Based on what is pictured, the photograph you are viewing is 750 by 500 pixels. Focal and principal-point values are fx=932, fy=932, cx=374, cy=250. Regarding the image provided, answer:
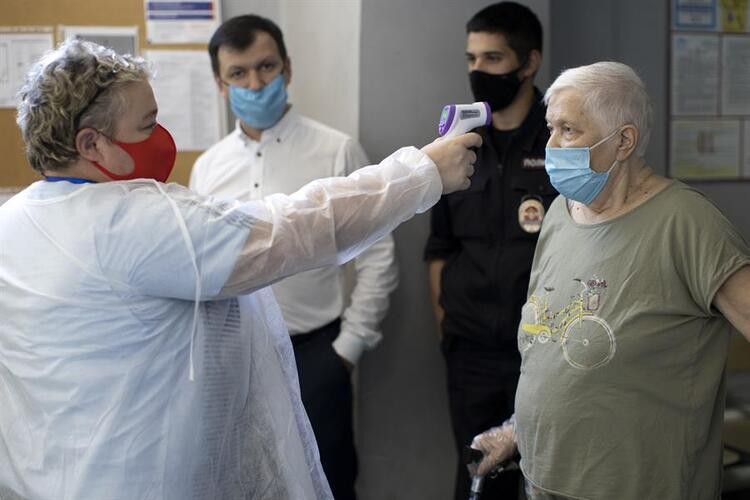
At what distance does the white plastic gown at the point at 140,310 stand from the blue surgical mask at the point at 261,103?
3.92ft

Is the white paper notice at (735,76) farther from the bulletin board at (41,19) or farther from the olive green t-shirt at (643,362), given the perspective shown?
the bulletin board at (41,19)

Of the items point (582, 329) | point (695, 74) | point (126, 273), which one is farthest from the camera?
point (695, 74)

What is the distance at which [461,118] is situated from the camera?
174 cm

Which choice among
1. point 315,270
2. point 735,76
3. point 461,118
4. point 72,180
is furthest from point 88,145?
point 735,76

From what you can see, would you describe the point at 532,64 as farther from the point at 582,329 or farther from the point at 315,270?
the point at 582,329

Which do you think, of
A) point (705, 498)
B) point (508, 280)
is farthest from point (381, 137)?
point (705, 498)

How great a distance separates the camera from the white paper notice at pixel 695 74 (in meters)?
3.45

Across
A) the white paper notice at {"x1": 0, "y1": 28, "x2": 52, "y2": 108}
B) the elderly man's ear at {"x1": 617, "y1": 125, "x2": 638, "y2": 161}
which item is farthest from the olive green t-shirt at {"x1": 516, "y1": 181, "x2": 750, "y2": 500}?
the white paper notice at {"x1": 0, "y1": 28, "x2": 52, "y2": 108}

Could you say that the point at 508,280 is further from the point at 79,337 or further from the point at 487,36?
the point at 79,337

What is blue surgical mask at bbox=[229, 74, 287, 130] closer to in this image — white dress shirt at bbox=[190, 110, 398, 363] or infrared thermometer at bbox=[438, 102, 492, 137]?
white dress shirt at bbox=[190, 110, 398, 363]

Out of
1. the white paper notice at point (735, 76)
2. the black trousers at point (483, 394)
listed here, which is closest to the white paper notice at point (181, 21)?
the black trousers at point (483, 394)

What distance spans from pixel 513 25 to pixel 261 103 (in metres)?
0.77

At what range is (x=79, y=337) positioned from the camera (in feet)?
5.07

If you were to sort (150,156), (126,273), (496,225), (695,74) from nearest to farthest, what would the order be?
1. (126,273)
2. (150,156)
3. (496,225)
4. (695,74)
